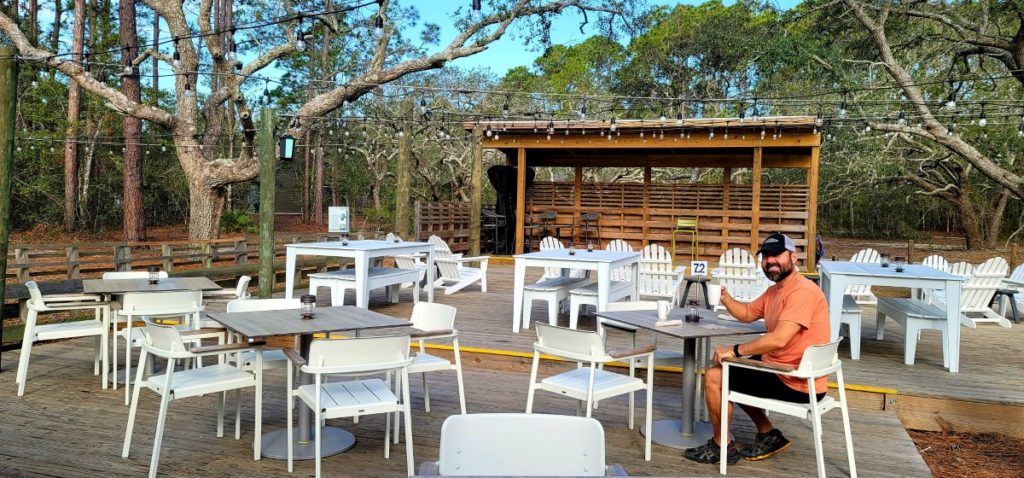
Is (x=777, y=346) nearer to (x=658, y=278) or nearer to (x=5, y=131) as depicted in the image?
(x=658, y=278)

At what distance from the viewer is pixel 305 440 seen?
12.0 feet

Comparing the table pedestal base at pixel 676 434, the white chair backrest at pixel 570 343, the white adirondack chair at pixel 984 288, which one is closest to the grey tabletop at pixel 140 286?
the white chair backrest at pixel 570 343

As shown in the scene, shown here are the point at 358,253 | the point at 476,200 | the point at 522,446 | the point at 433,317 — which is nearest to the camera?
the point at 522,446

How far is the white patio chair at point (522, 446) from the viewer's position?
1757 millimetres

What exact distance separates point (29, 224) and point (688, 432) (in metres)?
23.0

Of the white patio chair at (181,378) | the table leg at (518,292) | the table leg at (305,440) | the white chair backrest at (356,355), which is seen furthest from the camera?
the table leg at (518,292)

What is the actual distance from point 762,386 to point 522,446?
1981mm

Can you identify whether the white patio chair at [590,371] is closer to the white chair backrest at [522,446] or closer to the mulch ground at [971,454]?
the white chair backrest at [522,446]

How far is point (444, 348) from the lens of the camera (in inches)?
224

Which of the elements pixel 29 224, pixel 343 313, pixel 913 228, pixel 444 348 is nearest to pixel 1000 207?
pixel 913 228

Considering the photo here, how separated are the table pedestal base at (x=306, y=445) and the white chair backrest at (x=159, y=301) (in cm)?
133

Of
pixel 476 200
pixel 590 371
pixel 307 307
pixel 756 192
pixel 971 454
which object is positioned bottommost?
pixel 971 454

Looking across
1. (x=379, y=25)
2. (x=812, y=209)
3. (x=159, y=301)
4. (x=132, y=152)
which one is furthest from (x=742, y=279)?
(x=132, y=152)

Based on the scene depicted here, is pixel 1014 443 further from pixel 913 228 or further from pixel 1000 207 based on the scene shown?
pixel 913 228
